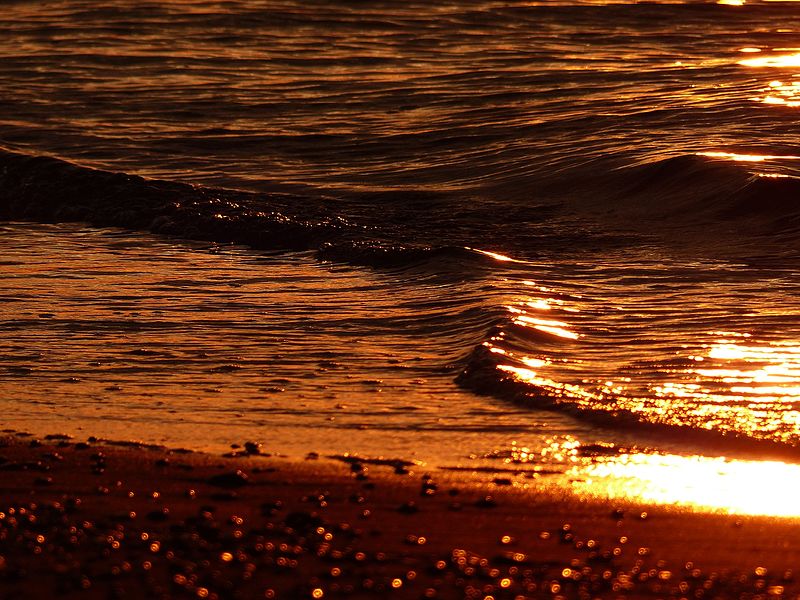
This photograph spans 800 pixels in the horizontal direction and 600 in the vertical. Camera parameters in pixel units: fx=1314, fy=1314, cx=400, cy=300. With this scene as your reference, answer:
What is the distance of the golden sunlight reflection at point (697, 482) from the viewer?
4.63 meters

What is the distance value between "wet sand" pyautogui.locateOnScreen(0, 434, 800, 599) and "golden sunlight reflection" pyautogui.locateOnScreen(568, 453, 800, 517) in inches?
4.9

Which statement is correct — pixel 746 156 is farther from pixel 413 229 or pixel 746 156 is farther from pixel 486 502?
pixel 486 502

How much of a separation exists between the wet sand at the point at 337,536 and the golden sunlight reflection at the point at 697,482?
125mm

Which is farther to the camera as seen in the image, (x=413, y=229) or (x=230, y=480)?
(x=413, y=229)

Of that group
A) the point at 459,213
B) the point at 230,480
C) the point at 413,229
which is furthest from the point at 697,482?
the point at 459,213

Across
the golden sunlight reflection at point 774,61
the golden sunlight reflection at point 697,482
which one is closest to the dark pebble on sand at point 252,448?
the golden sunlight reflection at point 697,482

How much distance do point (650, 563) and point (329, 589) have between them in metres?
1.01

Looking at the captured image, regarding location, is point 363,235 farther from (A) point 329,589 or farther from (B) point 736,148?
(A) point 329,589

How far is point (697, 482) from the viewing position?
4.89 m

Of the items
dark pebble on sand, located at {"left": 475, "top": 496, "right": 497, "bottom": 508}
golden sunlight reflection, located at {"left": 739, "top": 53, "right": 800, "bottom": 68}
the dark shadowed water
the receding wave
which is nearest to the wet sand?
dark pebble on sand, located at {"left": 475, "top": 496, "right": 497, "bottom": 508}

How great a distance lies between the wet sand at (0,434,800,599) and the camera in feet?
12.5

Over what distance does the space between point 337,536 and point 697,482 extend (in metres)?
1.46

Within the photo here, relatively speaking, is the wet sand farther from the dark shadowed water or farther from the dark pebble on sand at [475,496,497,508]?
the dark shadowed water

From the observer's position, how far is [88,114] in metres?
18.1
